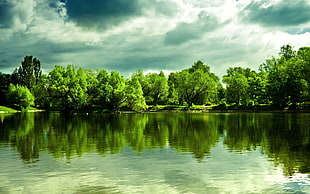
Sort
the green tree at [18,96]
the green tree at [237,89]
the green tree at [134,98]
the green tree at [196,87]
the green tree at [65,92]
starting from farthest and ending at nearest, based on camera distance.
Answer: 1. the green tree at [18,96]
2. the green tree at [196,87]
3. the green tree at [237,89]
4. the green tree at [134,98]
5. the green tree at [65,92]

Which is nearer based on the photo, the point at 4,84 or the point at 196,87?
the point at 196,87

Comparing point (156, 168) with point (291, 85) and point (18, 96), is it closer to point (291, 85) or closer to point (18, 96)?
point (291, 85)

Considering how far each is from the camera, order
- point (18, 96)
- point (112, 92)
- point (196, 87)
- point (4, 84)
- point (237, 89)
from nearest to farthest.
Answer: point (112, 92), point (237, 89), point (196, 87), point (18, 96), point (4, 84)

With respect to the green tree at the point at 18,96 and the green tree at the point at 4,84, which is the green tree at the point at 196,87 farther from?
the green tree at the point at 4,84

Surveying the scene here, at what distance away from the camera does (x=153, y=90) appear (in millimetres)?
110375

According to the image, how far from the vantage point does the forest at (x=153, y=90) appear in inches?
3241

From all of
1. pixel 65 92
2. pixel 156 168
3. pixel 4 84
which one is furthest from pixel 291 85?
pixel 4 84

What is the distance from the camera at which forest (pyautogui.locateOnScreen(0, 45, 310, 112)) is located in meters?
82.3

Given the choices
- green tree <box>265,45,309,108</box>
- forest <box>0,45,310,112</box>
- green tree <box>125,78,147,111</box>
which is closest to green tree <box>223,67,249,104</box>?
forest <box>0,45,310,112</box>

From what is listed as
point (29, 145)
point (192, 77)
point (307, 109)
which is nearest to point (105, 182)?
point (29, 145)

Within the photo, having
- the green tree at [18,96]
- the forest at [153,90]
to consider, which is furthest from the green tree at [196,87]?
the green tree at [18,96]

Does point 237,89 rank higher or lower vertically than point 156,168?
higher

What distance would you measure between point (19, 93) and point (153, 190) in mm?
110728

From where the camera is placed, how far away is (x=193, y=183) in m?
10.4
